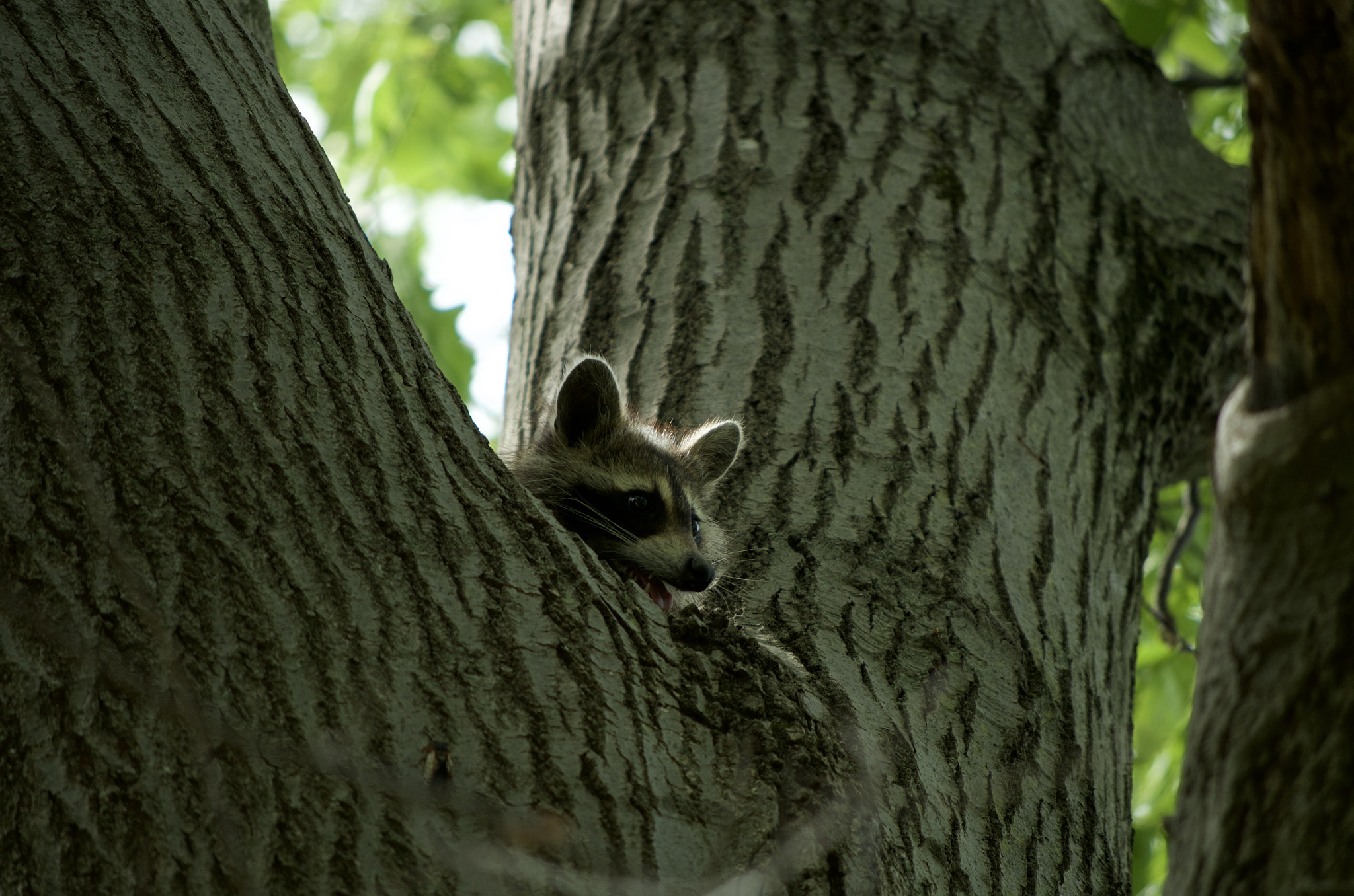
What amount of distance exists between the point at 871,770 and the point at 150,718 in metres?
Result: 1.10

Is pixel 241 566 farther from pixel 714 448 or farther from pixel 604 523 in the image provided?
pixel 604 523

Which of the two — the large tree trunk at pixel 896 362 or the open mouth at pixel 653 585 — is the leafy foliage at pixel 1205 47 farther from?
the open mouth at pixel 653 585

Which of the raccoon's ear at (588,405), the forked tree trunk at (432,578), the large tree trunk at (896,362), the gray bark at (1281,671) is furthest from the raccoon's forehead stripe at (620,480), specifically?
the gray bark at (1281,671)

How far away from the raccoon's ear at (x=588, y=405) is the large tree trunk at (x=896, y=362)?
8 centimetres

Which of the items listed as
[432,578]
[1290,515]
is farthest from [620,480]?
[1290,515]

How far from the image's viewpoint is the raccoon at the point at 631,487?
348 cm

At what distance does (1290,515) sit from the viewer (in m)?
1.22

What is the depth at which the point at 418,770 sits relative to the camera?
1571 millimetres

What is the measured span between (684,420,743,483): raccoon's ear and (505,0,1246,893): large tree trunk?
0.09 m

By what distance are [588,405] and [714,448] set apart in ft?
1.37

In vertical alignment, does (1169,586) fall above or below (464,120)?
below

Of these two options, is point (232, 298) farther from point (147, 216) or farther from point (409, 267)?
point (409, 267)

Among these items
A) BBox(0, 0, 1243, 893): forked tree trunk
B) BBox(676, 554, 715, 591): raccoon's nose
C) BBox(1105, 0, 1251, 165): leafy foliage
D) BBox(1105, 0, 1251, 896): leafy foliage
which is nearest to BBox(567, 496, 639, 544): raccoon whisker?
BBox(676, 554, 715, 591): raccoon's nose

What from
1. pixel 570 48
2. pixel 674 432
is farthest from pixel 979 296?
pixel 570 48
